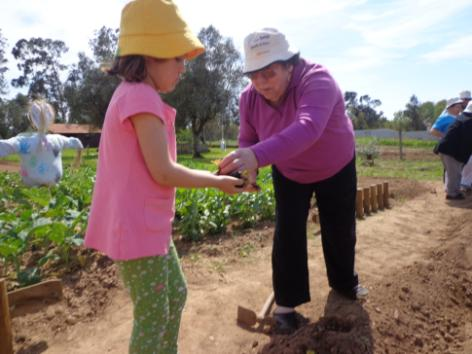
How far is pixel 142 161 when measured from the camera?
1.68m

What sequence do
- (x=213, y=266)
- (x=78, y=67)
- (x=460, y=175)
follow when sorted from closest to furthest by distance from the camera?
(x=213, y=266), (x=460, y=175), (x=78, y=67)

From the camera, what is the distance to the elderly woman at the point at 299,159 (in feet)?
7.80

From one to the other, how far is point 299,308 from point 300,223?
0.74m

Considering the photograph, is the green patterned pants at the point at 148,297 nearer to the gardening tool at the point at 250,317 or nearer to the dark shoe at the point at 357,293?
the gardening tool at the point at 250,317

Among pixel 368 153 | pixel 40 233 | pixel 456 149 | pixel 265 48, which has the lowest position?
pixel 368 153

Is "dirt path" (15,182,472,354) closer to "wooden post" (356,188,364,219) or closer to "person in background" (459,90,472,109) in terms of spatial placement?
"wooden post" (356,188,364,219)

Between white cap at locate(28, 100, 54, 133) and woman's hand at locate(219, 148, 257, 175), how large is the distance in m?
3.22

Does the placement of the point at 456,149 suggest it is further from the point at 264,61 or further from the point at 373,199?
the point at 264,61

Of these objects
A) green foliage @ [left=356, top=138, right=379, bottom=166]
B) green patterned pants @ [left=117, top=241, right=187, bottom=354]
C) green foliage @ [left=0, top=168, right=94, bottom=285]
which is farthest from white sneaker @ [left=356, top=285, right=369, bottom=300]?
green foliage @ [left=356, top=138, right=379, bottom=166]

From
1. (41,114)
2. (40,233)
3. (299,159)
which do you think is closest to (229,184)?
(299,159)

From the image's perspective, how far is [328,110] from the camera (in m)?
2.35

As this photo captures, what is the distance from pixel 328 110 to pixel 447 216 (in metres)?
4.87

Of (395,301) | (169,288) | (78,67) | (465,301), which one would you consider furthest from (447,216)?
(78,67)

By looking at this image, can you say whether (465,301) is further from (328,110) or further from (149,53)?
(149,53)
